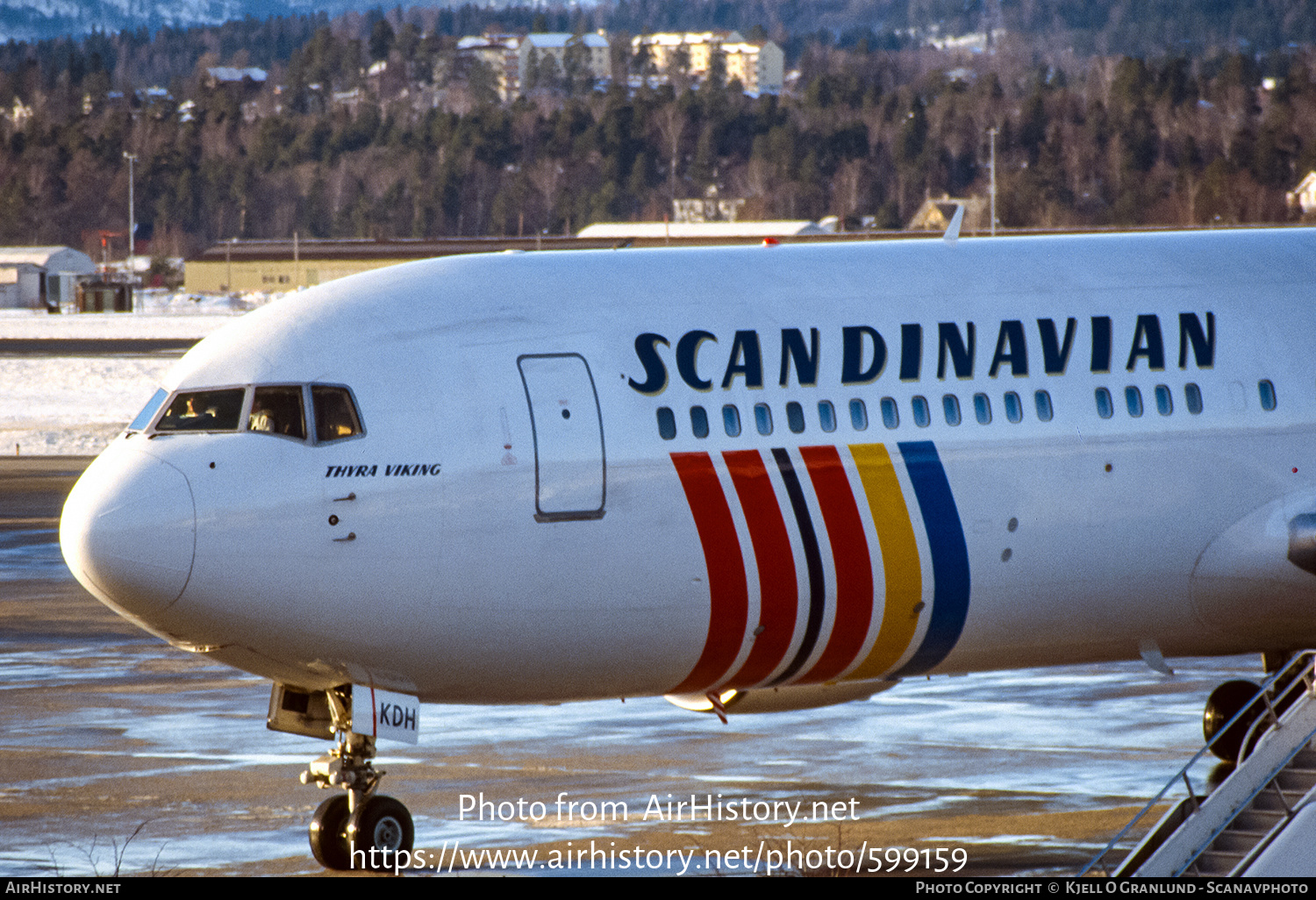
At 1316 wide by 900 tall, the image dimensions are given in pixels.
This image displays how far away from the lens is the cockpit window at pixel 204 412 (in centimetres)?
1490

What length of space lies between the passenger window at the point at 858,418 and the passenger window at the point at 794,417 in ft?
1.38

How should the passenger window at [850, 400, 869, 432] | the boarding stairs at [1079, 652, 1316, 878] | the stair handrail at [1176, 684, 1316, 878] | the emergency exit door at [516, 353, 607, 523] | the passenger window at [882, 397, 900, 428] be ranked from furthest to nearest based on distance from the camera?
the passenger window at [882, 397, 900, 428] < the passenger window at [850, 400, 869, 432] < the emergency exit door at [516, 353, 607, 523] < the stair handrail at [1176, 684, 1316, 878] < the boarding stairs at [1079, 652, 1316, 878]

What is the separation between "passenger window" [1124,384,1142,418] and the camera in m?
17.2

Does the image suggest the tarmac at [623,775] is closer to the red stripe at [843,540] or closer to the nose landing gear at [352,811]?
the nose landing gear at [352,811]

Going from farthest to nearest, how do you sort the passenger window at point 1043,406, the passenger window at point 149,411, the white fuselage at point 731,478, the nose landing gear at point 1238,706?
the nose landing gear at point 1238,706 < the passenger window at point 1043,406 < the passenger window at point 149,411 < the white fuselage at point 731,478

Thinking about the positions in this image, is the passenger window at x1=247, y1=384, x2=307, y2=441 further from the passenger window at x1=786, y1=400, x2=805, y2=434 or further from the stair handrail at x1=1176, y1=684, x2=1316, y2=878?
the stair handrail at x1=1176, y1=684, x2=1316, y2=878

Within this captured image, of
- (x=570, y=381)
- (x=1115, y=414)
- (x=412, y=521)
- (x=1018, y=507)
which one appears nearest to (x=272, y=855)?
(x=412, y=521)

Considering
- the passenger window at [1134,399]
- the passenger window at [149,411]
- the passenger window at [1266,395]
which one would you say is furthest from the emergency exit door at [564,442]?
the passenger window at [1266,395]

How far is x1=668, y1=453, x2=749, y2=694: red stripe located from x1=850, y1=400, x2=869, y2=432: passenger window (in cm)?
127

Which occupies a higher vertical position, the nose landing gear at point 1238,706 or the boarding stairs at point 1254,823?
the boarding stairs at point 1254,823

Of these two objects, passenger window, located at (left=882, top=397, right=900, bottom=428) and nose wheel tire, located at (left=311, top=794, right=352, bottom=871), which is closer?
nose wheel tire, located at (left=311, top=794, right=352, bottom=871)

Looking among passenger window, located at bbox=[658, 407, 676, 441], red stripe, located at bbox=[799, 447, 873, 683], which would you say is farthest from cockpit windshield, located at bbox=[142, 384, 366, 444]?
red stripe, located at bbox=[799, 447, 873, 683]

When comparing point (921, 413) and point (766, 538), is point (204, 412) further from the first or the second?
point (921, 413)

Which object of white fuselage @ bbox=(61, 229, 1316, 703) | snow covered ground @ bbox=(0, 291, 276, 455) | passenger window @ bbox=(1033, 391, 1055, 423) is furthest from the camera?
snow covered ground @ bbox=(0, 291, 276, 455)
